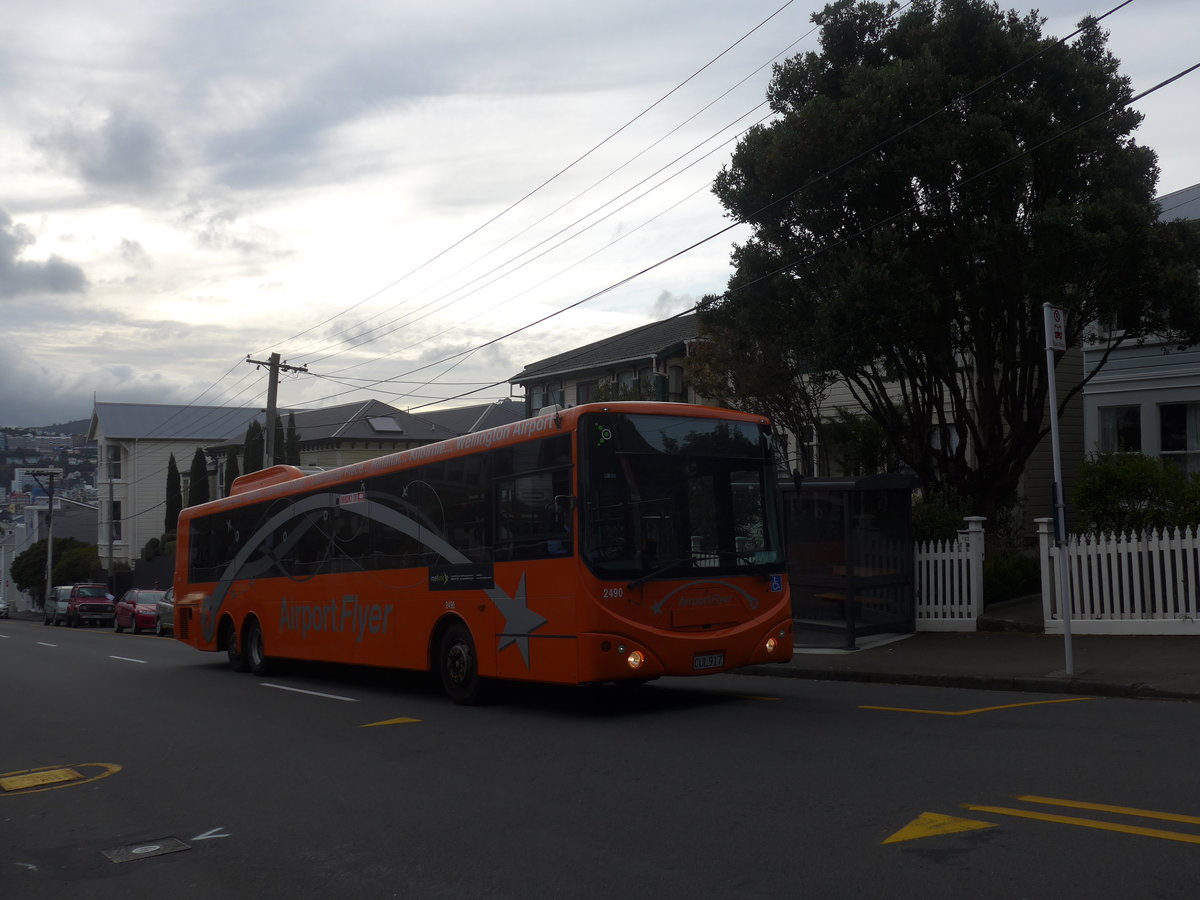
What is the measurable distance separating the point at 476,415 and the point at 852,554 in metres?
50.5

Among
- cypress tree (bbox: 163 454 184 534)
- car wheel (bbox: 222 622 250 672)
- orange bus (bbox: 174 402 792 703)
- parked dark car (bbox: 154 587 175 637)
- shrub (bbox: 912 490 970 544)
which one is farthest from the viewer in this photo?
cypress tree (bbox: 163 454 184 534)

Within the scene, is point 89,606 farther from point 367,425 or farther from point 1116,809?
point 1116,809

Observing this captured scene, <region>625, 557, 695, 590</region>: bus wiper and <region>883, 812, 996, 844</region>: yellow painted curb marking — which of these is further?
<region>625, 557, 695, 590</region>: bus wiper

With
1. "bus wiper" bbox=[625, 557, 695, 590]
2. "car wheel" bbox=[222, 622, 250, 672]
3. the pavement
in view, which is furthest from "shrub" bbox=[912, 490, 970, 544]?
"car wheel" bbox=[222, 622, 250, 672]

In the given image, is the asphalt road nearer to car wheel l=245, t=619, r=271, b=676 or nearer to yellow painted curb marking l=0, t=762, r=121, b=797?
yellow painted curb marking l=0, t=762, r=121, b=797

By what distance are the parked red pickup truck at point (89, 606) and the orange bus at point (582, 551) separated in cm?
3593

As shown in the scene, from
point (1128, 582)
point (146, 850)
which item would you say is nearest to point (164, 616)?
point (1128, 582)

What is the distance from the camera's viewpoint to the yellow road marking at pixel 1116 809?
6238 millimetres

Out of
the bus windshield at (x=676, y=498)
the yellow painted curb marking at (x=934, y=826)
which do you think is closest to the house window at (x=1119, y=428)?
the bus windshield at (x=676, y=498)

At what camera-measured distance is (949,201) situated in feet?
62.0

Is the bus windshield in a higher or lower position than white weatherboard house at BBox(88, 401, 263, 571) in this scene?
lower

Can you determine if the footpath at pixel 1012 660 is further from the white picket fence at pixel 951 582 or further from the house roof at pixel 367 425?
the house roof at pixel 367 425

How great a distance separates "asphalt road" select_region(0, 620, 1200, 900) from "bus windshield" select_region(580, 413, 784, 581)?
1.52 metres

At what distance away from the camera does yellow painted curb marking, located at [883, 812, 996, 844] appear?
618 centimetres
